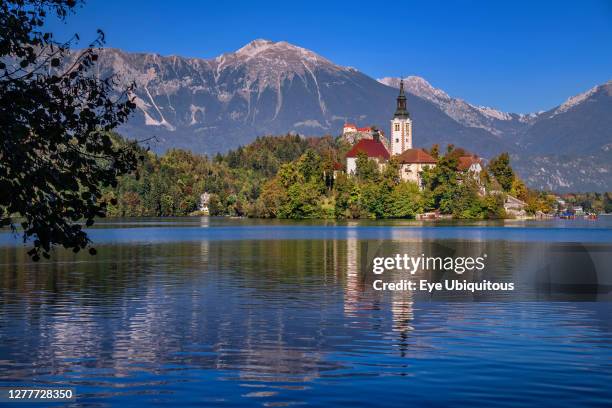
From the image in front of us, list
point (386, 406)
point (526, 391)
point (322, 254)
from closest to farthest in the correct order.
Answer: point (386, 406)
point (526, 391)
point (322, 254)

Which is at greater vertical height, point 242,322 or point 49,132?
point 49,132

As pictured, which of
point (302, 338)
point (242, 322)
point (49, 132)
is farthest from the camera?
point (242, 322)

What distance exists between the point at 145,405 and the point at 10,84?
9.06 metres

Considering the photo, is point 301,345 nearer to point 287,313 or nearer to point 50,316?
point 287,313

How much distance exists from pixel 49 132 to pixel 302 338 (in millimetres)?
16358

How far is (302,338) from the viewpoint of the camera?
112 ft

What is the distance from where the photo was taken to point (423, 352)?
3072 cm

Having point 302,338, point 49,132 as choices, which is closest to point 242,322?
point 302,338

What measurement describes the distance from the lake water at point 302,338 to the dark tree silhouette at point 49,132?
19.5 ft

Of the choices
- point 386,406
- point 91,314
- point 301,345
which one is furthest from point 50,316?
point 386,406

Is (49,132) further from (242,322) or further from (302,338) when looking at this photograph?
(242,322)

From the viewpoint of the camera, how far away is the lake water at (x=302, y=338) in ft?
82.1

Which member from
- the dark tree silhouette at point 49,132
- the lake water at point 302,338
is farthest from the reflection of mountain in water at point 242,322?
the dark tree silhouette at point 49,132

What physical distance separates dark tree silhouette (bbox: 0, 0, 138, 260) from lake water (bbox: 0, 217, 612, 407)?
234 inches
